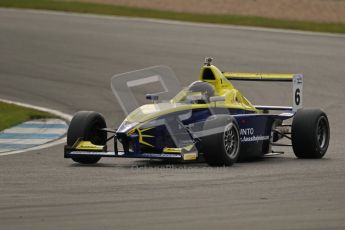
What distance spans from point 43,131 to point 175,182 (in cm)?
622

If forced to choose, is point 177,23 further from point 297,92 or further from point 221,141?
point 221,141

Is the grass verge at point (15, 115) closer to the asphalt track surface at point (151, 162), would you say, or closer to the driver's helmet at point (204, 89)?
the asphalt track surface at point (151, 162)

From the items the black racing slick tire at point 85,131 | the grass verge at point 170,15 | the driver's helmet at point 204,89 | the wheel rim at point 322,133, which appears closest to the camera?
the black racing slick tire at point 85,131

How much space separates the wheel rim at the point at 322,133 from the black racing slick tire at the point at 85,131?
3086mm

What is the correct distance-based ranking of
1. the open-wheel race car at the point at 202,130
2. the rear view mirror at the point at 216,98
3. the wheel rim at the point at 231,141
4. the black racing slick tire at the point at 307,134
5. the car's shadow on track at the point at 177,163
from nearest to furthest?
1. the open-wheel race car at the point at 202,130
2. the wheel rim at the point at 231,141
3. the car's shadow on track at the point at 177,163
4. the rear view mirror at the point at 216,98
5. the black racing slick tire at the point at 307,134

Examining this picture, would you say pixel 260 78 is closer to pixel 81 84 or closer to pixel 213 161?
pixel 213 161

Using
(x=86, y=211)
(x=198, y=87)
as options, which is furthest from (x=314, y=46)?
(x=86, y=211)

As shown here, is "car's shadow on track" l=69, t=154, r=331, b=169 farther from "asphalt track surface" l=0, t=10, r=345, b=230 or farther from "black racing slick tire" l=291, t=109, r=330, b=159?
"black racing slick tire" l=291, t=109, r=330, b=159

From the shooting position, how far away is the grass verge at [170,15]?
2962cm

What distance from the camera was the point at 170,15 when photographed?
31562mm

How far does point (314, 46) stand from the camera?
2673 centimetres

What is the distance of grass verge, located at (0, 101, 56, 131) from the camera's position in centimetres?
1805

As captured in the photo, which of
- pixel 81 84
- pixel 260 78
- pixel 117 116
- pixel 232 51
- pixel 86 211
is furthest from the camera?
pixel 232 51

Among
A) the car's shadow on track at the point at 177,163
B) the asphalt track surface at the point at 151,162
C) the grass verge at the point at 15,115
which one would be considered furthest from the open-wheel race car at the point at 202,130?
the grass verge at the point at 15,115
